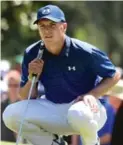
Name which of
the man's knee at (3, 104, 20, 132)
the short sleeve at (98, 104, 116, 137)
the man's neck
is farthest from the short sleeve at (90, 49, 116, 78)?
the short sleeve at (98, 104, 116, 137)

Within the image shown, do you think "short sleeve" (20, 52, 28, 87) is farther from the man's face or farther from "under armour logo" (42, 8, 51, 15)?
"under armour logo" (42, 8, 51, 15)

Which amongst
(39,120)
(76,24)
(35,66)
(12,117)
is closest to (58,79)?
(35,66)

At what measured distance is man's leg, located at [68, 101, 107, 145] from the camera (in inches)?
259

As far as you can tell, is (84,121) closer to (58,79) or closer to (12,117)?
(58,79)

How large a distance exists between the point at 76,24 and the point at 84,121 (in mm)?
15021

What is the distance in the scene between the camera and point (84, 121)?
21.5 feet

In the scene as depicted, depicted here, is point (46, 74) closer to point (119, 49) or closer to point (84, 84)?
point (84, 84)

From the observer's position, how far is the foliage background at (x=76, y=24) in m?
19.1

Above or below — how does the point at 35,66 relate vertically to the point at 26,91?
above

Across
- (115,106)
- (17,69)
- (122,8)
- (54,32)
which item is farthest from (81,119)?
(122,8)

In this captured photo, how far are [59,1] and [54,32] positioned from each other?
1289 centimetres

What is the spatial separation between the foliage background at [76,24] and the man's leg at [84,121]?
39.9ft

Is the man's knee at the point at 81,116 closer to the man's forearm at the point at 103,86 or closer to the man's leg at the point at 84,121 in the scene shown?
the man's leg at the point at 84,121

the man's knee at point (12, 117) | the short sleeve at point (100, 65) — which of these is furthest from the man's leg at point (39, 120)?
the short sleeve at point (100, 65)
